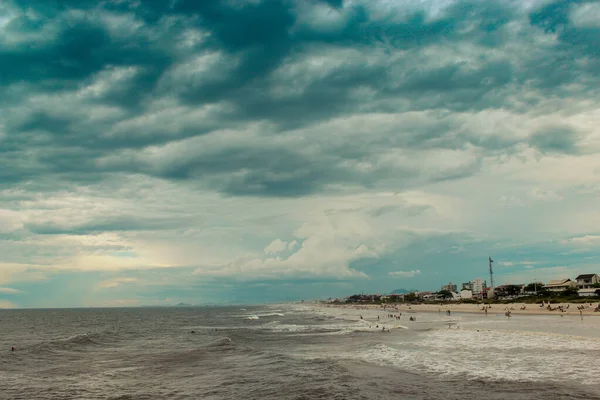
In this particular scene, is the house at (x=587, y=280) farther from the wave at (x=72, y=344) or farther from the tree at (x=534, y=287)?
the wave at (x=72, y=344)

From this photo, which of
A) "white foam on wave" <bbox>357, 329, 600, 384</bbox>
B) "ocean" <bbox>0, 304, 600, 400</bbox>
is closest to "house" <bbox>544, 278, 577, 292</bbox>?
"ocean" <bbox>0, 304, 600, 400</bbox>

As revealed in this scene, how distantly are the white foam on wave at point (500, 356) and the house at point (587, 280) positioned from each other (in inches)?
4943

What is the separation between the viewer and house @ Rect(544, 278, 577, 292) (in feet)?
516

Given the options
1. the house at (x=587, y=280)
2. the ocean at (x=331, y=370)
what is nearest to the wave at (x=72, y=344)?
the ocean at (x=331, y=370)

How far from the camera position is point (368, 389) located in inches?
1005

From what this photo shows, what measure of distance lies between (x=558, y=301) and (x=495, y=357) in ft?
314

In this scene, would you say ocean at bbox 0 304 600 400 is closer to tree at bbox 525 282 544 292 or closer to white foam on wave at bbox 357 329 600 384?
white foam on wave at bbox 357 329 600 384

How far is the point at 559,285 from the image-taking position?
16100cm

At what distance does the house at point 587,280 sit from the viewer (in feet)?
493

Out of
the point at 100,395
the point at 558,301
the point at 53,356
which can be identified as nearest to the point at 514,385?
the point at 100,395

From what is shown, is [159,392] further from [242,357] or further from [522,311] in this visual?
[522,311]

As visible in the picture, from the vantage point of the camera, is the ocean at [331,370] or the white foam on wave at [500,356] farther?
the white foam on wave at [500,356]

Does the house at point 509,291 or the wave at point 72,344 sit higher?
the wave at point 72,344

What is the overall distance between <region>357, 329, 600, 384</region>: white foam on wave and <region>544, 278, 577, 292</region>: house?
128919mm
